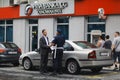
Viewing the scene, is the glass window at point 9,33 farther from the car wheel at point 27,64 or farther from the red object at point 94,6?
the car wheel at point 27,64

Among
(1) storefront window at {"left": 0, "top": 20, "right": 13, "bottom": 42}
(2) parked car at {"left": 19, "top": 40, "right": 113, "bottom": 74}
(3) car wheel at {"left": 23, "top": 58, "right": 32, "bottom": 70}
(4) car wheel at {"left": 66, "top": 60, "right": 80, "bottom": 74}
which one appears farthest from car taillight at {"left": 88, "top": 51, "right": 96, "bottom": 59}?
(1) storefront window at {"left": 0, "top": 20, "right": 13, "bottom": 42}

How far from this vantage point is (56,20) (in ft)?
90.7

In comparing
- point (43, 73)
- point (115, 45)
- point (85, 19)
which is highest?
point (85, 19)

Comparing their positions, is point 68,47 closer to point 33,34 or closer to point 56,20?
point 56,20

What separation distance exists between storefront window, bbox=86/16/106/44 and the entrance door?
5061 millimetres

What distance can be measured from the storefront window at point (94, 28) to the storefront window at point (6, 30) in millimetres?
8245

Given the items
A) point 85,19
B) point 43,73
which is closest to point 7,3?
point 85,19

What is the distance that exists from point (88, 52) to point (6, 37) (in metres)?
16.2

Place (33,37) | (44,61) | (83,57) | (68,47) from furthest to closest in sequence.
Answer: (33,37) < (68,47) < (44,61) < (83,57)

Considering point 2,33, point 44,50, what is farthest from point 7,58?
point 2,33

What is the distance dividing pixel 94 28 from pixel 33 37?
19.7 ft

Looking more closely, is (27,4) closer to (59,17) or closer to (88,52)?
(59,17)

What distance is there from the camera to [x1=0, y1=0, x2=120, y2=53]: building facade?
2406 centimetres

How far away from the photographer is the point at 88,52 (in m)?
16.9
